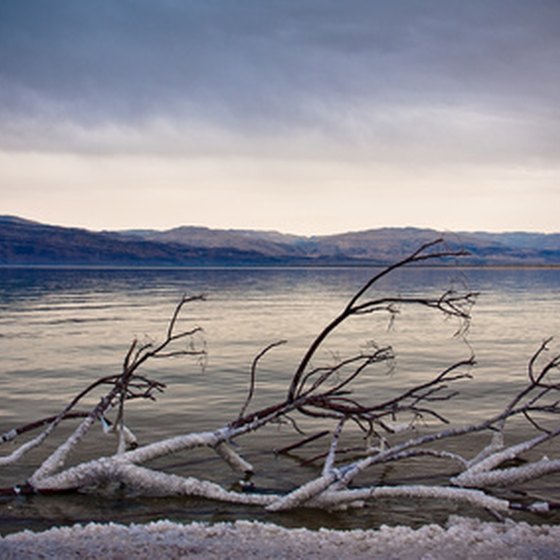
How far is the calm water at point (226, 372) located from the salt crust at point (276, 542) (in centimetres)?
98

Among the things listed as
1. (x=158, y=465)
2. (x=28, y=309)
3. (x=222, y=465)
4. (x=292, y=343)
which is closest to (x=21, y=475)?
(x=158, y=465)

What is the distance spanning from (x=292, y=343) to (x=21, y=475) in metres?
17.6

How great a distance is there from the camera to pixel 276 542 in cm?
715

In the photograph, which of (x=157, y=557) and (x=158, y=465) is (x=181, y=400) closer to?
(x=158, y=465)

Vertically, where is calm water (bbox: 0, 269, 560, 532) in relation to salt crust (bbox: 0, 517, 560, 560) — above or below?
below

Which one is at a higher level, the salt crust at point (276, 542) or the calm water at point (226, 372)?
the salt crust at point (276, 542)

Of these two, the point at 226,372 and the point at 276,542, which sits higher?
the point at 276,542

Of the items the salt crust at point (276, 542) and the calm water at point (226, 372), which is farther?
the calm water at point (226, 372)

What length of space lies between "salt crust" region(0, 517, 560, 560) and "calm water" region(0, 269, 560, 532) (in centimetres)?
98

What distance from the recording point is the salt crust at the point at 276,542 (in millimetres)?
6750

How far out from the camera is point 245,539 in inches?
286

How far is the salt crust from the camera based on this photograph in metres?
6.75

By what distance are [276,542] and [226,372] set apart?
1323cm

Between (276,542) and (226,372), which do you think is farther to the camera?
(226,372)
